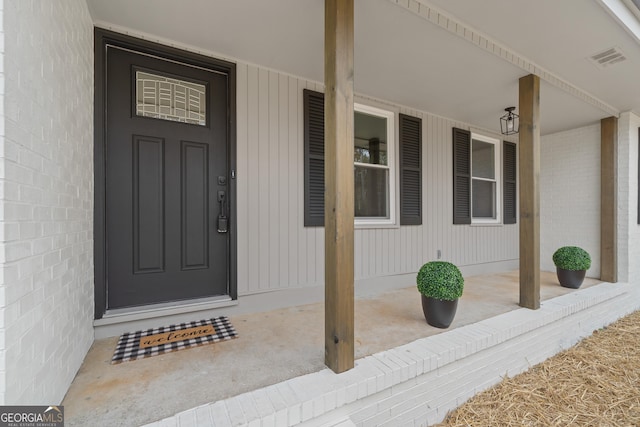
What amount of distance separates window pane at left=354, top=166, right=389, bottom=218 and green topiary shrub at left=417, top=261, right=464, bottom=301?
1290 millimetres

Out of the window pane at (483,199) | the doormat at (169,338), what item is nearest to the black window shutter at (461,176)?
the window pane at (483,199)

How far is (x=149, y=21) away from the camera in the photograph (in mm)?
2068

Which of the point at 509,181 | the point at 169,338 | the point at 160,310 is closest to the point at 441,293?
the point at 169,338

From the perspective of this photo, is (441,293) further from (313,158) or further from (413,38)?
(413,38)

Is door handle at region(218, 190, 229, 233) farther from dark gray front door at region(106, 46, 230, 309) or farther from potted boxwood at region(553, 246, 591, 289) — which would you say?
potted boxwood at region(553, 246, 591, 289)

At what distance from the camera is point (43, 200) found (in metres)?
1.24

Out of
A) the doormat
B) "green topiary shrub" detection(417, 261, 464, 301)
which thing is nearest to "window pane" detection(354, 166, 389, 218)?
"green topiary shrub" detection(417, 261, 464, 301)

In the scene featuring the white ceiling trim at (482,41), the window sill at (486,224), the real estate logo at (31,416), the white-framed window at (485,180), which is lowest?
the real estate logo at (31,416)

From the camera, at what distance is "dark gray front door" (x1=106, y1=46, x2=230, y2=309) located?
218 centimetres

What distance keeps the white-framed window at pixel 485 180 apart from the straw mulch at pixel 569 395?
2.27 m

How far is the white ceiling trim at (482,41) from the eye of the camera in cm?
194

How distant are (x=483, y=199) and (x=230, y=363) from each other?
4517 millimetres

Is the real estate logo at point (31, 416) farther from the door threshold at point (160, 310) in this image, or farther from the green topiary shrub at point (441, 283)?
the green topiary shrub at point (441, 283)

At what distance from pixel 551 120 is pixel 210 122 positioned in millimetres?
4707
